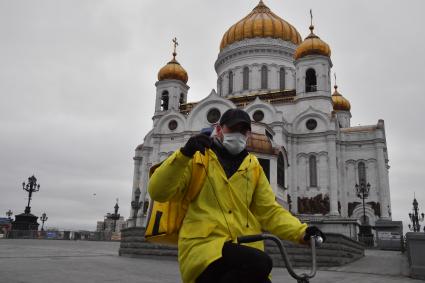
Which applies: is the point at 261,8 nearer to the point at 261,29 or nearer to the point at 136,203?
the point at 261,29

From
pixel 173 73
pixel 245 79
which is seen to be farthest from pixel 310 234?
pixel 173 73

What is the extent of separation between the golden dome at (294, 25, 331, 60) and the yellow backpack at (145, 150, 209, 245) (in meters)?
33.0

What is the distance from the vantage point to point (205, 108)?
34.2 meters

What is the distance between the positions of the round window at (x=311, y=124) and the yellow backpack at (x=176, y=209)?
3112cm

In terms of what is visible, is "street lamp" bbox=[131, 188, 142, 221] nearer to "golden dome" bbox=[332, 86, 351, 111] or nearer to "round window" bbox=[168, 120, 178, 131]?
"round window" bbox=[168, 120, 178, 131]

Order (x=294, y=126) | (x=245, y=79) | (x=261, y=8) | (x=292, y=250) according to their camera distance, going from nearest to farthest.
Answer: (x=292, y=250) → (x=294, y=126) → (x=245, y=79) → (x=261, y=8)

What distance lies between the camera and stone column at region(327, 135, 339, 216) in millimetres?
29883

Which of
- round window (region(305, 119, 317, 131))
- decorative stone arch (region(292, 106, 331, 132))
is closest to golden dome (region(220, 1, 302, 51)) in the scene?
decorative stone arch (region(292, 106, 331, 132))

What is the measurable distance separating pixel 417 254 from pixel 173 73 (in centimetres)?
3272

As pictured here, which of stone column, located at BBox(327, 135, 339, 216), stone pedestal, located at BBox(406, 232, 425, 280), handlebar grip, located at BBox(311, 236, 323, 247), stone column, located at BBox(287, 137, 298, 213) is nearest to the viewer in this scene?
handlebar grip, located at BBox(311, 236, 323, 247)

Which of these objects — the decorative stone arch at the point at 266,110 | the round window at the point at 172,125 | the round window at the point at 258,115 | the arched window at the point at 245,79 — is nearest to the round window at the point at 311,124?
the decorative stone arch at the point at 266,110

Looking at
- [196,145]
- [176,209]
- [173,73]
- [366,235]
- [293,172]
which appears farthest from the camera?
[173,73]

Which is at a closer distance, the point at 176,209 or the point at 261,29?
the point at 176,209

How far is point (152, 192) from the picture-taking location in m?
2.49
